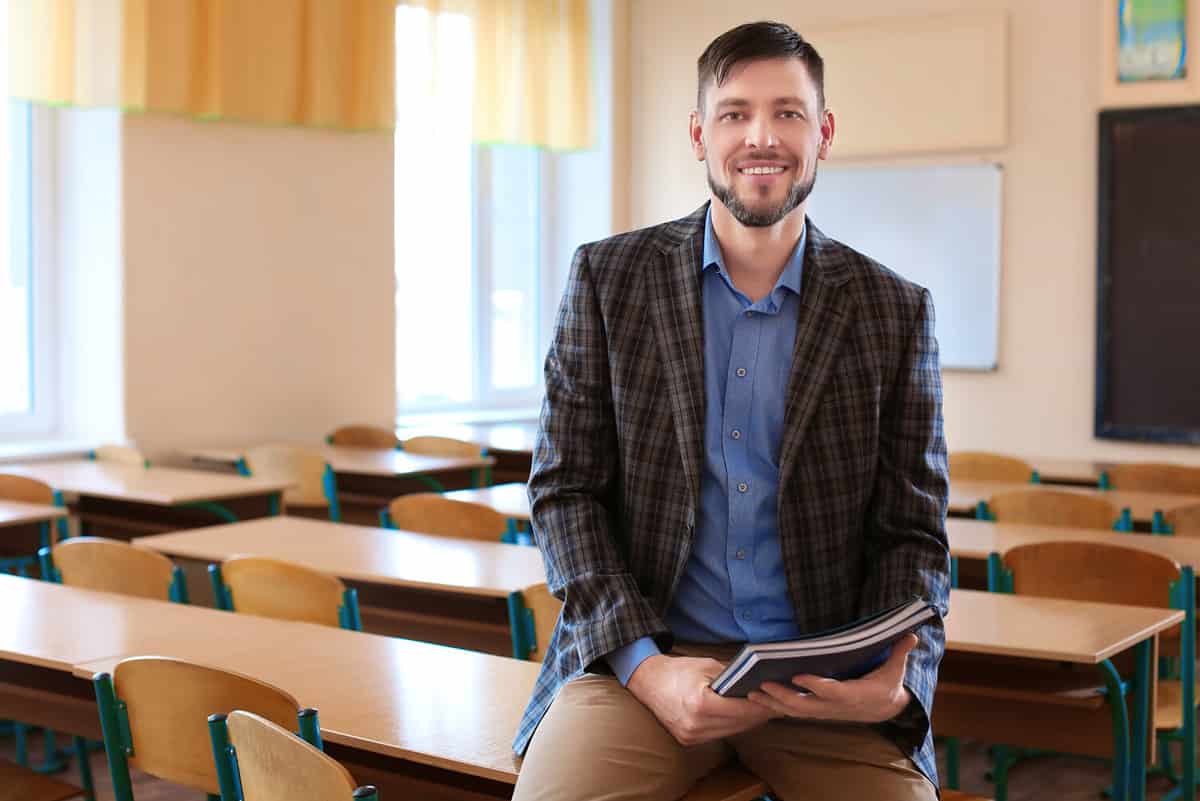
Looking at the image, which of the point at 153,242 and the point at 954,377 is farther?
the point at 954,377

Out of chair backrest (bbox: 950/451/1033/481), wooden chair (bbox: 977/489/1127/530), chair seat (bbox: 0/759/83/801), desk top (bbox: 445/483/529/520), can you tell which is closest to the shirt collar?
chair seat (bbox: 0/759/83/801)

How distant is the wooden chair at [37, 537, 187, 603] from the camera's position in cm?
315

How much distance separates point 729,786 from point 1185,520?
2865mm

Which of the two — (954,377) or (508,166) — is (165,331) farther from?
(954,377)

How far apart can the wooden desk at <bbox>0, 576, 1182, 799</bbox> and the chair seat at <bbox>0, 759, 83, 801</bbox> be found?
0.34 feet

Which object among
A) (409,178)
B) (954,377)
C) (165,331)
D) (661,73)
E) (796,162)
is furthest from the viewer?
(661,73)

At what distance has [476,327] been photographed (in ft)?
26.5

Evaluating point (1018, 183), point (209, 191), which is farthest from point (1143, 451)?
point (209, 191)

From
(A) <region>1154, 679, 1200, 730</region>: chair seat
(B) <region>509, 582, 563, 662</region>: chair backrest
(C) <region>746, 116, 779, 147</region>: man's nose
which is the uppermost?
(C) <region>746, 116, 779, 147</region>: man's nose

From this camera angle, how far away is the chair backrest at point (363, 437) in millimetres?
6590

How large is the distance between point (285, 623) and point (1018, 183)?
5.18m

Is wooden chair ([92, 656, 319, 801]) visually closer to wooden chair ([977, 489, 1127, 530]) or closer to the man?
the man

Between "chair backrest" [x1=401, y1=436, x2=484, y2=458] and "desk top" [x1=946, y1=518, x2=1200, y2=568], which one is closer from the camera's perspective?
"desk top" [x1=946, y1=518, x2=1200, y2=568]

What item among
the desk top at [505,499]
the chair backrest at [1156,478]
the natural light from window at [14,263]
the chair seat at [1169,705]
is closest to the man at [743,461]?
the chair seat at [1169,705]
